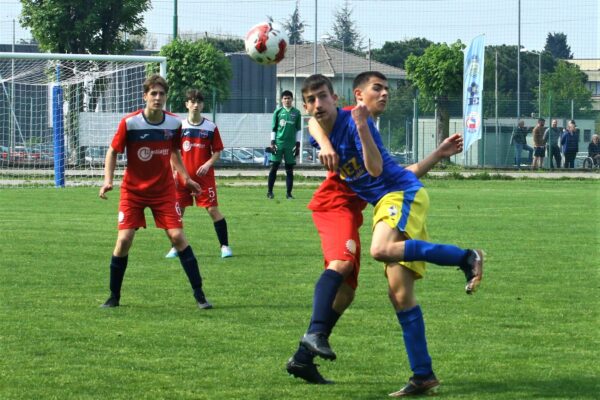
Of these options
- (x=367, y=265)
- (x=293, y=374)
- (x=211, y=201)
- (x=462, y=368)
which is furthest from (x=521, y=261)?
(x=293, y=374)

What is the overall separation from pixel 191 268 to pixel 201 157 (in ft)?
13.5

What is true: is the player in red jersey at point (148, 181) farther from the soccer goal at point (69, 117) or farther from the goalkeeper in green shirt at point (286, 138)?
the soccer goal at point (69, 117)

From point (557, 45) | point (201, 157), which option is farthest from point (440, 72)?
point (557, 45)

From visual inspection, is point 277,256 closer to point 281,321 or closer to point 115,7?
point 281,321

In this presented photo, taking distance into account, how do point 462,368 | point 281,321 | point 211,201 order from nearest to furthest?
point 462,368, point 281,321, point 211,201

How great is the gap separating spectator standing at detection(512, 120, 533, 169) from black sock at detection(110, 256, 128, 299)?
104 feet

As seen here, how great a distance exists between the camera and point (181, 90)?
1673 inches

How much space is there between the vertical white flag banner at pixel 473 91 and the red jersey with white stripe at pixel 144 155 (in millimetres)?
21941

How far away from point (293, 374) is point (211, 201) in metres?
6.94

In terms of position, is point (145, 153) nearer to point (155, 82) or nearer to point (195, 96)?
point (155, 82)

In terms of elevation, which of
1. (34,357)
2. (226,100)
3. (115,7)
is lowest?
(34,357)

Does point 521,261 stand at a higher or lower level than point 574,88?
lower

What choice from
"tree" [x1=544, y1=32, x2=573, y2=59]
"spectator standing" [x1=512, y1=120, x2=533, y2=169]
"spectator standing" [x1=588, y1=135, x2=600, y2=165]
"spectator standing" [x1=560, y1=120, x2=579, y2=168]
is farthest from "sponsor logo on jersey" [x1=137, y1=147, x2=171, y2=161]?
"tree" [x1=544, y1=32, x2=573, y2=59]

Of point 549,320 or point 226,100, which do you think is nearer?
point 549,320
